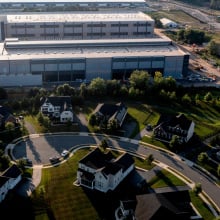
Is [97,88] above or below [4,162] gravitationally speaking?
above

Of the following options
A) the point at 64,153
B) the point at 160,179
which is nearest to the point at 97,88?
the point at 64,153

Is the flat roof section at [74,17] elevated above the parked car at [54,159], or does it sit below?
above

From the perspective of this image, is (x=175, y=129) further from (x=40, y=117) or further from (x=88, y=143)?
(x=40, y=117)

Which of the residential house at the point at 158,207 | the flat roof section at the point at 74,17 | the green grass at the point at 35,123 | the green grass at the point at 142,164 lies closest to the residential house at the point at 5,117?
the green grass at the point at 35,123

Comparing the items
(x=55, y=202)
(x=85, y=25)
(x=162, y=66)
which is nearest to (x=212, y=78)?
(x=162, y=66)

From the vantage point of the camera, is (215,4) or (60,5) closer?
(60,5)

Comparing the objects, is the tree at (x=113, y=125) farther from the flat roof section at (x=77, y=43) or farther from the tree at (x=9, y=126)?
the flat roof section at (x=77, y=43)
